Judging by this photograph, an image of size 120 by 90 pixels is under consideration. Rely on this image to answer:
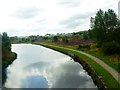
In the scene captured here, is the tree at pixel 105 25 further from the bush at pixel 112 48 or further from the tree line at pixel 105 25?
the bush at pixel 112 48

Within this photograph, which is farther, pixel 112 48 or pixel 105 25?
pixel 105 25

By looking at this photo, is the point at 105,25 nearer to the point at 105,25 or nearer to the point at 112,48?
the point at 105,25

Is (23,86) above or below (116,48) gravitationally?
below

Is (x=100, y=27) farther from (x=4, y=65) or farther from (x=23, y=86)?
(x=23, y=86)

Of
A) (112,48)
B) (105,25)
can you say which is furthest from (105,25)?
(112,48)

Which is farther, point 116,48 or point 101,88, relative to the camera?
point 116,48

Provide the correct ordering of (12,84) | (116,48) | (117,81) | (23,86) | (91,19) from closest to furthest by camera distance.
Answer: (117,81), (23,86), (12,84), (116,48), (91,19)

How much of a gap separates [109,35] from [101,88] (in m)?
34.6

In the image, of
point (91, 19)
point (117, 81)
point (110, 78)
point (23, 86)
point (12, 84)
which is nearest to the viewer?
point (117, 81)

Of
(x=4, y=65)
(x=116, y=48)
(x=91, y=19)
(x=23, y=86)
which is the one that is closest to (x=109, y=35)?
(x=91, y=19)

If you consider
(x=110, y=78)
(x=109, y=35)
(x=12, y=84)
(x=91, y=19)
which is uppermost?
(x=91, y=19)

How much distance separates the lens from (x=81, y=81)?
30500mm

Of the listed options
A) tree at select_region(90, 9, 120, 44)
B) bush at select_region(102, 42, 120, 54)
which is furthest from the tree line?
bush at select_region(102, 42, 120, 54)

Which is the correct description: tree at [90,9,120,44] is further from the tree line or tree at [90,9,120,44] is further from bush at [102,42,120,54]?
bush at [102,42,120,54]
